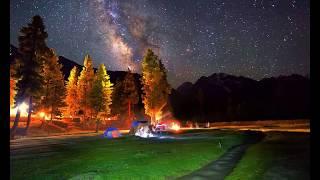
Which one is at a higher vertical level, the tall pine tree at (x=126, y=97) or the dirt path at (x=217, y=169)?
the tall pine tree at (x=126, y=97)

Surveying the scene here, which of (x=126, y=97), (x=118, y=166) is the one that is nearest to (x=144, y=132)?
(x=118, y=166)

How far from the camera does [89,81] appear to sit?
90312 mm

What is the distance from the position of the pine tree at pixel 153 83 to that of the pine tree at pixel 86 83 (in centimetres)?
1336

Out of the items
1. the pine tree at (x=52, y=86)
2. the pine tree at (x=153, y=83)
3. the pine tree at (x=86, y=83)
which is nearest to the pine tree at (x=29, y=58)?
the pine tree at (x=52, y=86)

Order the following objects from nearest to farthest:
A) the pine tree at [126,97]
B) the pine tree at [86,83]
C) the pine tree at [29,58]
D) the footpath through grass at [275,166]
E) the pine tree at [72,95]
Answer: the footpath through grass at [275,166]
the pine tree at [29,58]
the pine tree at [86,83]
the pine tree at [72,95]
the pine tree at [126,97]

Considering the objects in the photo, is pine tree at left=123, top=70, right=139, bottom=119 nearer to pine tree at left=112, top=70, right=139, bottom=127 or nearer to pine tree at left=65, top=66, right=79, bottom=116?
pine tree at left=112, top=70, right=139, bottom=127

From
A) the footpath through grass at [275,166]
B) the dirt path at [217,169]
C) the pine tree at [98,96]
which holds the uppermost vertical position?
the pine tree at [98,96]

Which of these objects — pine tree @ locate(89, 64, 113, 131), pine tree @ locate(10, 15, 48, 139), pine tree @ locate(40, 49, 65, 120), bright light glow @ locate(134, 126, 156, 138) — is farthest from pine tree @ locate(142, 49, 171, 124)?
bright light glow @ locate(134, 126, 156, 138)

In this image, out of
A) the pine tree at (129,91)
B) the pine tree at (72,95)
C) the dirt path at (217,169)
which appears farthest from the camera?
the pine tree at (129,91)

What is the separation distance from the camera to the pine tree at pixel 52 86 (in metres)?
80.1

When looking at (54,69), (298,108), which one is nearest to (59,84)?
(54,69)

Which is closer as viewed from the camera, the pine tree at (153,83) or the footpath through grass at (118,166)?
the footpath through grass at (118,166)

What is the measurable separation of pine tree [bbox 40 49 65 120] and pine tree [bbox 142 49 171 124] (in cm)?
1915

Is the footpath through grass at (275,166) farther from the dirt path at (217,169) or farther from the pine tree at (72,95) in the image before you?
the pine tree at (72,95)
